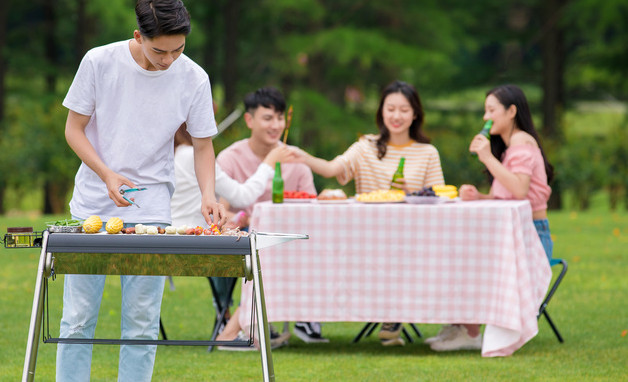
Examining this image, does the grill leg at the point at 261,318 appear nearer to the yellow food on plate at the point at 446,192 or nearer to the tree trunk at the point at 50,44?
the yellow food on plate at the point at 446,192

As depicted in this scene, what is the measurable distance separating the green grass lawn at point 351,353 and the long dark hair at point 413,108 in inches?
46.1

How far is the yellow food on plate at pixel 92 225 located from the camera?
3389 millimetres

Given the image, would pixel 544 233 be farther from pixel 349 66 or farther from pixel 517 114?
pixel 349 66

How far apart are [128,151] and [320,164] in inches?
97.7

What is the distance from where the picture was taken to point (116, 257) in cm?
327

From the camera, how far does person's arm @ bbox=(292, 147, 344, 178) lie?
575 centimetres

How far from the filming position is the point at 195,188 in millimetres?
5750

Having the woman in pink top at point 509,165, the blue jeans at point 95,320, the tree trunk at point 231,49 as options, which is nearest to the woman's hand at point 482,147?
the woman in pink top at point 509,165

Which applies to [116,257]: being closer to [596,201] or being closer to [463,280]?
[463,280]

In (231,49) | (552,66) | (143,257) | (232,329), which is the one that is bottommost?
(232,329)

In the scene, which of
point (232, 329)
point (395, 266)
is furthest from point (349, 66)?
point (395, 266)

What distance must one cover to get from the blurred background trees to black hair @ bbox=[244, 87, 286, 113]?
Result: 9761 millimetres

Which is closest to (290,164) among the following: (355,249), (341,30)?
(355,249)

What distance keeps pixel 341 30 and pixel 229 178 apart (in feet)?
42.3
